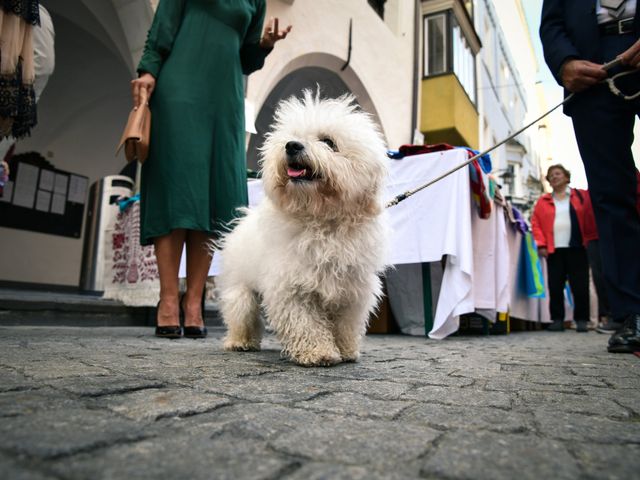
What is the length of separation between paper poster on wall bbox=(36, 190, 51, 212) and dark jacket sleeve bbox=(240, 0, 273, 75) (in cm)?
599

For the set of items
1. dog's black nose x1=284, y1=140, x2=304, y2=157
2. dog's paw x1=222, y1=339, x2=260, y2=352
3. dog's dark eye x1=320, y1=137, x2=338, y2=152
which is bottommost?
dog's paw x1=222, y1=339, x2=260, y2=352

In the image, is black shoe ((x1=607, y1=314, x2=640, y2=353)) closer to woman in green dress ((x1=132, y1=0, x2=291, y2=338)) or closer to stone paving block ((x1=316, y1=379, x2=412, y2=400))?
stone paving block ((x1=316, y1=379, x2=412, y2=400))

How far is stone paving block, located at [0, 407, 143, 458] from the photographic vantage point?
84cm

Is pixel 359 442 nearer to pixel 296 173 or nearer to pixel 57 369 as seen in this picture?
pixel 57 369

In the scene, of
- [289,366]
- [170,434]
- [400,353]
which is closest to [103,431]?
[170,434]

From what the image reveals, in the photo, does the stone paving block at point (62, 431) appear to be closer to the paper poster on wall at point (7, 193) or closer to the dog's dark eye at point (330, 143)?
the dog's dark eye at point (330, 143)

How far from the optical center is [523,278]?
6594 mm

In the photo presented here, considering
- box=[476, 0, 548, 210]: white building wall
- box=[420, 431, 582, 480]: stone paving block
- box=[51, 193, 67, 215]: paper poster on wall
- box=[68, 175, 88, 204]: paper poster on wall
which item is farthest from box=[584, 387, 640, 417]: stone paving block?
box=[476, 0, 548, 210]: white building wall

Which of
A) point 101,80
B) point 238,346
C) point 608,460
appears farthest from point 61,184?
point 608,460

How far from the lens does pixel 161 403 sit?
122 cm

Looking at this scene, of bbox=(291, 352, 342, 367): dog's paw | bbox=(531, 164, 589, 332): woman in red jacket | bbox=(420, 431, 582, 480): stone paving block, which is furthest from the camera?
bbox=(531, 164, 589, 332): woman in red jacket

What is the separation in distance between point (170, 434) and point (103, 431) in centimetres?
12

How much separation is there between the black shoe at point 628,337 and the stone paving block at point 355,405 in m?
2.03

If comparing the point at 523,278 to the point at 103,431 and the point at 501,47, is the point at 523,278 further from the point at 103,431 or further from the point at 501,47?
the point at 501,47
